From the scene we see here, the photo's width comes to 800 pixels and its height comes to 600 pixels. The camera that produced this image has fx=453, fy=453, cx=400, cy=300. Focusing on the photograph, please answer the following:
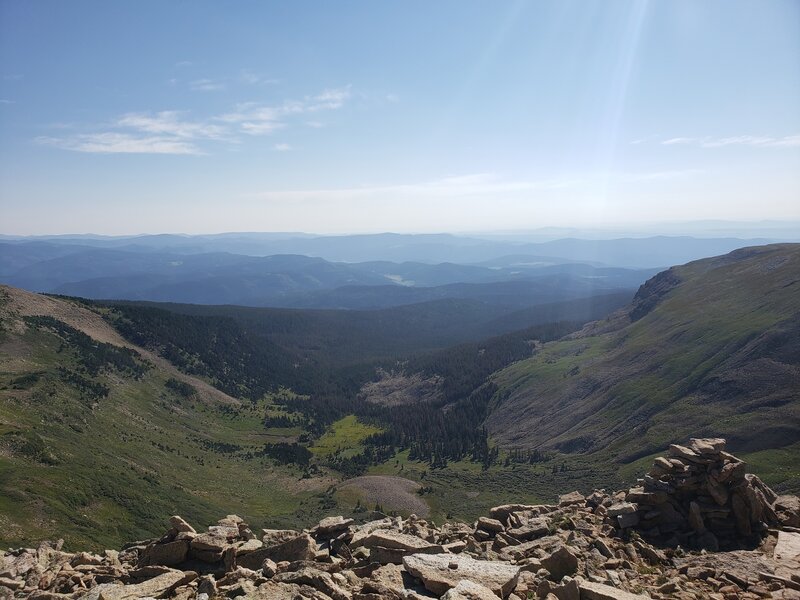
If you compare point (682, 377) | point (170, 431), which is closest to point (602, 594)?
point (682, 377)

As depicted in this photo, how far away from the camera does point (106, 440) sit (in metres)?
77.1

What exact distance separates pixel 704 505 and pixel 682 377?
8377cm

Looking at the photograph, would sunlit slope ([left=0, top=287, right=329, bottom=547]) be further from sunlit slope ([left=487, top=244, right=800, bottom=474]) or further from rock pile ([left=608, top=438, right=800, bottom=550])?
sunlit slope ([left=487, top=244, right=800, bottom=474])

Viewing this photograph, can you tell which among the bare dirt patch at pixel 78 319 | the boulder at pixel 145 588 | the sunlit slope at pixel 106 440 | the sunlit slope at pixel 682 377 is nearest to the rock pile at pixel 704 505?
the boulder at pixel 145 588

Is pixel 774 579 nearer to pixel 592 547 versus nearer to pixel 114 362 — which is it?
pixel 592 547

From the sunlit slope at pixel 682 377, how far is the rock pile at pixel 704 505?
160 ft

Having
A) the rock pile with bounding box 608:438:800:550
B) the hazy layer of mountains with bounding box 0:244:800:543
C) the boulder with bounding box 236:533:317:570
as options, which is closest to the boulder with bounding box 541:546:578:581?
the rock pile with bounding box 608:438:800:550

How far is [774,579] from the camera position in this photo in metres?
15.8

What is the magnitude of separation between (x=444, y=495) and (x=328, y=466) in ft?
125

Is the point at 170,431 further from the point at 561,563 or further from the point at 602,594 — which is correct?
the point at 602,594

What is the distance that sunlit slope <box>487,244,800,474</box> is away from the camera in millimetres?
73500

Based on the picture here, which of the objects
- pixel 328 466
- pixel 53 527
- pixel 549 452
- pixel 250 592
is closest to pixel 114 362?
pixel 328 466

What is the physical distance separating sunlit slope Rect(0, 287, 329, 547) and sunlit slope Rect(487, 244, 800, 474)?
6162 centimetres

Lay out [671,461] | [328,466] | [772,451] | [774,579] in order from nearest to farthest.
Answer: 1. [774,579]
2. [671,461]
3. [772,451]
4. [328,466]
